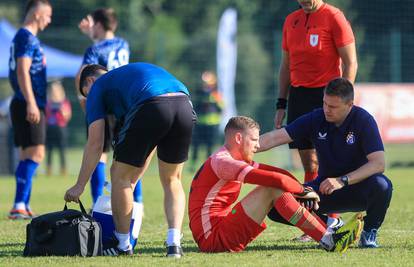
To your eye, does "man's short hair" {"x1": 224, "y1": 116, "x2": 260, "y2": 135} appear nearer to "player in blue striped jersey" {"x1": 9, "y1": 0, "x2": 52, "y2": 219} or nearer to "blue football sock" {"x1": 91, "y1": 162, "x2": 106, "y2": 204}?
"blue football sock" {"x1": 91, "y1": 162, "x2": 106, "y2": 204}

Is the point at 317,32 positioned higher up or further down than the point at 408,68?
higher up

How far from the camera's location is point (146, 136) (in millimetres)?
6180

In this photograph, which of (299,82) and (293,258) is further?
(299,82)

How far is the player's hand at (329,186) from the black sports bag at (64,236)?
62.7 inches

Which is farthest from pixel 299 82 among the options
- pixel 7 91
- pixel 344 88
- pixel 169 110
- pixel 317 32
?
pixel 7 91

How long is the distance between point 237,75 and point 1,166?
42.1ft

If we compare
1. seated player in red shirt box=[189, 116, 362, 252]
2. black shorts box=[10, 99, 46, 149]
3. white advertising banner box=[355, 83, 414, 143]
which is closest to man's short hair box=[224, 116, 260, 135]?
seated player in red shirt box=[189, 116, 362, 252]

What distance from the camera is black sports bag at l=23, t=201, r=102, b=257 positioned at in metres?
6.43

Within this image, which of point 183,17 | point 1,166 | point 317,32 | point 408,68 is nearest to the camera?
point 317,32

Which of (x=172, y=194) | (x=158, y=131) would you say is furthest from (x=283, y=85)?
(x=158, y=131)

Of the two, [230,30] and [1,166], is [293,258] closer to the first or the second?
[1,166]

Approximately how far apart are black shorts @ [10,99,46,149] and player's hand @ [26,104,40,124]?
0.16 meters

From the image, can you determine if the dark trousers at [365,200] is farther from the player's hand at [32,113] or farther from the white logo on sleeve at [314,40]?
the player's hand at [32,113]

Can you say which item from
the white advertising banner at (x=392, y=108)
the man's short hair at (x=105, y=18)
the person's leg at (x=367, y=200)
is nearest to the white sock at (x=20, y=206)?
the man's short hair at (x=105, y=18)
